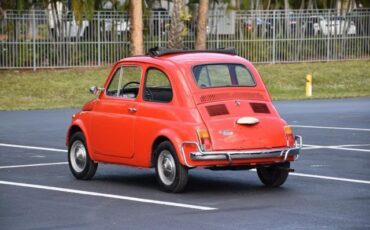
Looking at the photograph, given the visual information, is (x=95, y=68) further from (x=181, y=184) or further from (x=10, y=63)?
(x=181, y=184)

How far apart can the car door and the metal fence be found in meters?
22.6

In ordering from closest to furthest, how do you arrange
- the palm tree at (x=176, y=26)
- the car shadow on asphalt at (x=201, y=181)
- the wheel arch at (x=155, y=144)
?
the wheel arch at (x=155, y=144)
the car shadow on asphalt at (x=201, y=181)
the palm tree at (x=176, y=26)

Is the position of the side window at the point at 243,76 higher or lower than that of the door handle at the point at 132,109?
higher

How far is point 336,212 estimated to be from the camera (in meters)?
11.2

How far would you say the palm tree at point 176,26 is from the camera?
37.7 meters

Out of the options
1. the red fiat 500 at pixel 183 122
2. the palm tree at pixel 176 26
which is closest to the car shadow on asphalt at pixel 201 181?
the red fiat 500 at pixel 183 122

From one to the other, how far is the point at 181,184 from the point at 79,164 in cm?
251

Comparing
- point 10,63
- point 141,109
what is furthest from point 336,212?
point 10,63

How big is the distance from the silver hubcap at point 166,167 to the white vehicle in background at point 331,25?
96.7 feet

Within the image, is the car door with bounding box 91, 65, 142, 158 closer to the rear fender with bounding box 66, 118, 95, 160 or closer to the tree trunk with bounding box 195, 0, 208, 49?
the rear fender with bounding box 66, 118, 95, 160

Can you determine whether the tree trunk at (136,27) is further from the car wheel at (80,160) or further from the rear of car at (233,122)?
the rear of car at (233,122)

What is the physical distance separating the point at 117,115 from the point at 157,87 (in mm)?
678

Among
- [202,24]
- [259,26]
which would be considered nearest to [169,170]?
[202,24]

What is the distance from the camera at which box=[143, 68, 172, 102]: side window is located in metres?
13.6
